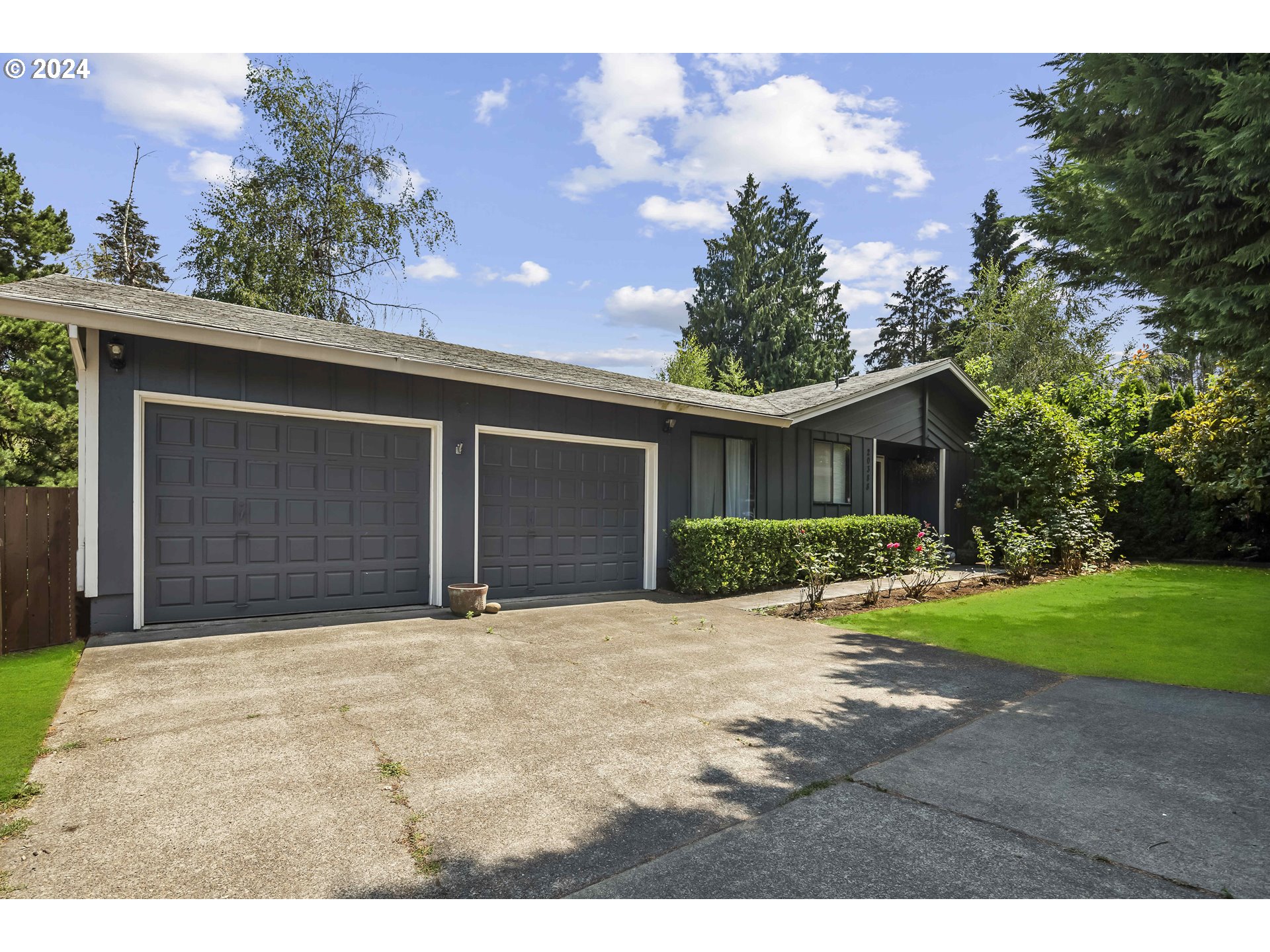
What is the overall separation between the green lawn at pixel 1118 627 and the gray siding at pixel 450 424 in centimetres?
352

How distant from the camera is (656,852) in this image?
8.61ft

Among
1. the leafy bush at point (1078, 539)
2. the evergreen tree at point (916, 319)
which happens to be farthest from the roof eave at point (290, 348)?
the evergreen tree at point (916, 319)

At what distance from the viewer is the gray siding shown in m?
6.27

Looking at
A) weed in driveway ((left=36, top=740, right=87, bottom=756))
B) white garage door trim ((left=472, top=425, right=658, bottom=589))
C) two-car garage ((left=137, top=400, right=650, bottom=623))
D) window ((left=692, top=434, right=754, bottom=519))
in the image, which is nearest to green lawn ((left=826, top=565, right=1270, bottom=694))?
white garage door trim ((left=472, top=425, right=658, bottom=589))

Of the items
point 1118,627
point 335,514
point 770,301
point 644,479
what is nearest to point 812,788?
point 335,514

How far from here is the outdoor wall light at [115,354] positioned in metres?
6.19

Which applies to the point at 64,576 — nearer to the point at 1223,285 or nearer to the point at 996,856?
the point at 996,856

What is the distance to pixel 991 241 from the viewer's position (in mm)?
35594
